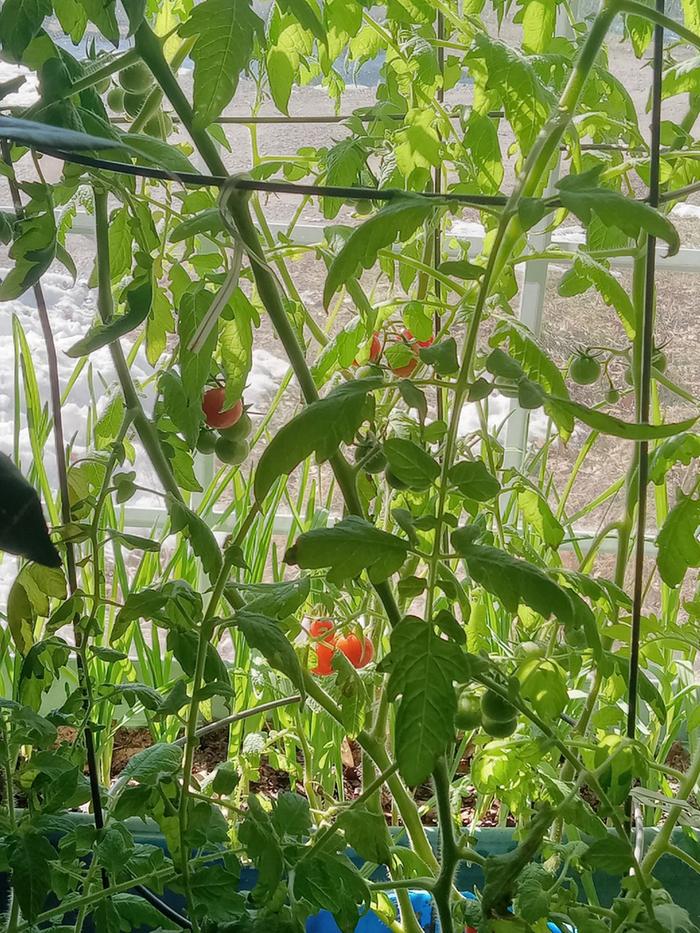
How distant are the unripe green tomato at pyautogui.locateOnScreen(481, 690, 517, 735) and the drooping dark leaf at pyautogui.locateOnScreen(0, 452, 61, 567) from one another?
295mm

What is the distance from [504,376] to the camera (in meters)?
0.49

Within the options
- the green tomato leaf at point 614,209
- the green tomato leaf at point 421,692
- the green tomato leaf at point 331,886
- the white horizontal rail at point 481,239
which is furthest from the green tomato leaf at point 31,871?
the white horizontal rail at point 481,239

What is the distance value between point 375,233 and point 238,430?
333 millimetres

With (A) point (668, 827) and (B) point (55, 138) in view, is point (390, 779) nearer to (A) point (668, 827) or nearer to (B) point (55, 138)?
(A) point (668, 827)

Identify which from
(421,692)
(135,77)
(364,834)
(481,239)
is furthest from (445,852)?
(481,239)

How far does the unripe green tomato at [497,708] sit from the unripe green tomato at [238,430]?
28cm

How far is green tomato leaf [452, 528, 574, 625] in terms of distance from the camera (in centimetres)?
44

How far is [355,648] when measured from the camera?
95 cm

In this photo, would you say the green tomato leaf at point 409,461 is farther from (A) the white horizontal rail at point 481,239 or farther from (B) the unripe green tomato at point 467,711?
(A) the white horizontal rail at point 481,239

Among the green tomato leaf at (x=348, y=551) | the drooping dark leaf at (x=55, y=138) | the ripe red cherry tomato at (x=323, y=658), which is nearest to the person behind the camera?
the drooping dark leaf at (x=55, y=138)

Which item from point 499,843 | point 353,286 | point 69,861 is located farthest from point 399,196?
point 499,843

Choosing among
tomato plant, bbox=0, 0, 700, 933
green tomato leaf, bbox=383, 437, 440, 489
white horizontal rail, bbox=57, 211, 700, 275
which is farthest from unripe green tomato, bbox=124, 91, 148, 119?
white horizontal rail, bbox=57, 211, 700, 275

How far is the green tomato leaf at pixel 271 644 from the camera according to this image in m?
0.50

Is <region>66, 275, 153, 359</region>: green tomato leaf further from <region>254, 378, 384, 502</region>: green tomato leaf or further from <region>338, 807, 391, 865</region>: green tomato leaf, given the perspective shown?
<region>338, 807, 391, 865</region>: green tomato leaf
